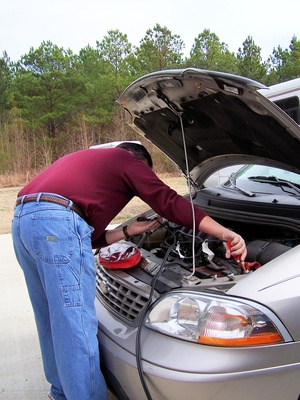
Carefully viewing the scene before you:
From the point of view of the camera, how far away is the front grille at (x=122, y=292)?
2.05 m

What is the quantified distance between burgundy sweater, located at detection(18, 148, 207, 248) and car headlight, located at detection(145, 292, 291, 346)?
0.47m

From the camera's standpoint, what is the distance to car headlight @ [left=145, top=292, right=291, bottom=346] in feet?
5.10

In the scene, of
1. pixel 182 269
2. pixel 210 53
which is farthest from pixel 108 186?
pixel 210 53


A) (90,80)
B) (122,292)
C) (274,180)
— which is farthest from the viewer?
(90,80)

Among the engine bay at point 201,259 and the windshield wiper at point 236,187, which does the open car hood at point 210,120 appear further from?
the engine bay at point 201,259

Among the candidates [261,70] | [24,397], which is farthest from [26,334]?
[261,70]

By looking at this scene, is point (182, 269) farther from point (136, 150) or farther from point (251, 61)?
point (251, 61)

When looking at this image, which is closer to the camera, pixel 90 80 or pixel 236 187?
pixel 236 187

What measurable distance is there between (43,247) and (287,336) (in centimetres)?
120

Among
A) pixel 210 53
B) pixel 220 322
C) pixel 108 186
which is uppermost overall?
pixel 210 53

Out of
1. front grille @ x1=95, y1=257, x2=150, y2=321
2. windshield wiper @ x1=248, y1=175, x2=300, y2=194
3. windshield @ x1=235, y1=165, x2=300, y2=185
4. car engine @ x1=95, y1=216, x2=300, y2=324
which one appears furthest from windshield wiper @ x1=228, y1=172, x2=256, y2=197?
front grille @ x1=95, y1=257, x2=150, y2=321

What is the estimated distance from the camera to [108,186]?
2096 mm

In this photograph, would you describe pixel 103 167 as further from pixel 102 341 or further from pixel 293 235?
pixel 293 235

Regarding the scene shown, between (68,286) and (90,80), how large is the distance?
31126mm
